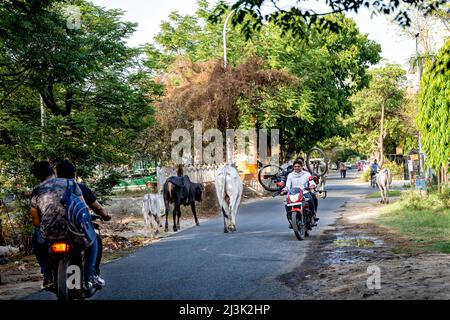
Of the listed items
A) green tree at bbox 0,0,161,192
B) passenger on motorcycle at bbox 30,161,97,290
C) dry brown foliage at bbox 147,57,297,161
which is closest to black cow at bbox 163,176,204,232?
green tree at bbox 0,0,161,192

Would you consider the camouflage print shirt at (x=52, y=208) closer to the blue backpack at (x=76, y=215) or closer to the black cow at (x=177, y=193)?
the blue backpack at (x=76, y=215)

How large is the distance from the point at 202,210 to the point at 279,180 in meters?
8.52

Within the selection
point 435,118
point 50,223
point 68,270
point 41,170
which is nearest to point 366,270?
point 68,270

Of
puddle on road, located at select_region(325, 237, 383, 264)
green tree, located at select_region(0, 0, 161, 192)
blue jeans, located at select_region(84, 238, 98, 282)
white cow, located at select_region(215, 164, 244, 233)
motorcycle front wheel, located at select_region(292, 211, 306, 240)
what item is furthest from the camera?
white cow, located at select_region(215, 164, 244, 233)

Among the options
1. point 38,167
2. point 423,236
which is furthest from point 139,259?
point 423,236

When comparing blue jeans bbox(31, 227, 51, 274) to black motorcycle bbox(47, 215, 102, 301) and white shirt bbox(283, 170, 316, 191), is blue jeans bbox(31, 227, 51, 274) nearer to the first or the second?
black motorcycle bbox(47, 215, 102, 301)

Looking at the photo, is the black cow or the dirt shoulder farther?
the black cow

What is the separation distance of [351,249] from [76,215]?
22.6ft

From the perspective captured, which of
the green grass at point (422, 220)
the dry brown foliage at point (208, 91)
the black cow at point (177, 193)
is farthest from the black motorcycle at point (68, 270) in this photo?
the dry brown foliage at point (208, 91)

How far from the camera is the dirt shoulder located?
7.53 m

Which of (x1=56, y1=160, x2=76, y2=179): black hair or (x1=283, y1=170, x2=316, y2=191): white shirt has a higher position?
(x1=56, y1=160, x2=76, y2=179): black hair

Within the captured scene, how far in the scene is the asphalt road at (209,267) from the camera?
8.02 meters

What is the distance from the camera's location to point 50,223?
6738 millimetres

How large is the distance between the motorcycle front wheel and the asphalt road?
6.9 inches
